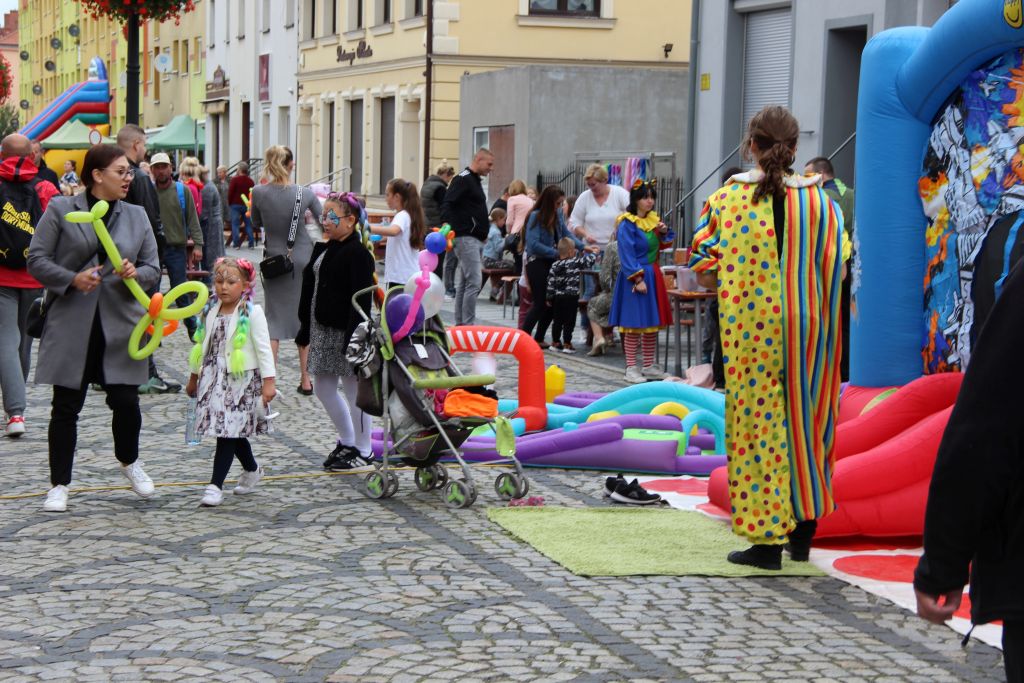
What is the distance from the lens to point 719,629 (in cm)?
592

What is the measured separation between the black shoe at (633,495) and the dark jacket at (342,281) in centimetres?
184

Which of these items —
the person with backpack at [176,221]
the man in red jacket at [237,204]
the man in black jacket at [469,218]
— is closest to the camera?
the person with backpack at [176,221]

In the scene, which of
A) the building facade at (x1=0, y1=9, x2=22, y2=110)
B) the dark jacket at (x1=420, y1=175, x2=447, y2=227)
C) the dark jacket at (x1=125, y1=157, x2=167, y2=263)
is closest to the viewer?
the dark jacket at (x1=125, y1=157, x2=167, y2=263)

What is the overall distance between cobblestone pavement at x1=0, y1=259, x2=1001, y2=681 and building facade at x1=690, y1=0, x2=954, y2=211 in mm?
9837

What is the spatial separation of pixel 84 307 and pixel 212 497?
1117 millimetres

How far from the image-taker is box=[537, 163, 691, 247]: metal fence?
2070 centimetres

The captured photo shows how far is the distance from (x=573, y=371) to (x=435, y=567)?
7.65m

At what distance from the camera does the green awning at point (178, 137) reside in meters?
48.7

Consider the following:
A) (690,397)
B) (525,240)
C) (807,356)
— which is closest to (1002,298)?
(807,356)

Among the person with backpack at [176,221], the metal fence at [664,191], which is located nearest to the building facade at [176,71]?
the metal fence at [664,191]

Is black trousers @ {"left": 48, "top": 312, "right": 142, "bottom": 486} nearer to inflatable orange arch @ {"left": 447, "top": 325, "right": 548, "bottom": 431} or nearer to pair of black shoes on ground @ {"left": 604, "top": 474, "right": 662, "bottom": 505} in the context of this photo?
pair of black shoes on ground @ {"left": 604, "top": 474, "right": 662, "bottom": 505}

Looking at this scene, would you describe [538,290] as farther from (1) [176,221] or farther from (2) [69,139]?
(2) [69,139]

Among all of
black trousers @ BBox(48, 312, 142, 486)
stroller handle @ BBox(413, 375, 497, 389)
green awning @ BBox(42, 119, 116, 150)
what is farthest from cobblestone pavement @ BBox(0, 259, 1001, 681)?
green awning @ BBox(42, 119, 116, 150)

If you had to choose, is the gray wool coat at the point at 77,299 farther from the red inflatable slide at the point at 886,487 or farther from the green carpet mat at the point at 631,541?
the red inflatable slide at the point at 886,487
